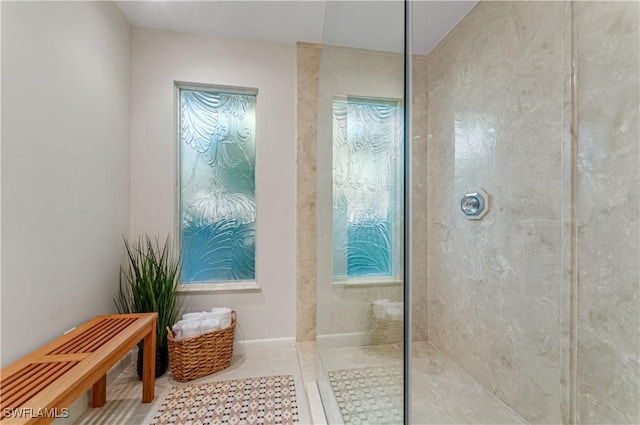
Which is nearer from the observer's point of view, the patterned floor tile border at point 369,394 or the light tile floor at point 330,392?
the patterned floor tile border at point 369,394

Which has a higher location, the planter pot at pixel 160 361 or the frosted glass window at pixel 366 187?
the frosted glass window at pixel 366 187

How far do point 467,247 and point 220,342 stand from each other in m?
1.64

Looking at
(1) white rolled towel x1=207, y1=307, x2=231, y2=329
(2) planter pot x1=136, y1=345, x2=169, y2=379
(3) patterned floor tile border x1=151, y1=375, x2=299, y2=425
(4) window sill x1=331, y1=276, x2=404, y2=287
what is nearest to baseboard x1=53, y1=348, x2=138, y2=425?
(2) planter pot x1=136, y1=345, x2=169, y2=379

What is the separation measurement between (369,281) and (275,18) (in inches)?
73.8

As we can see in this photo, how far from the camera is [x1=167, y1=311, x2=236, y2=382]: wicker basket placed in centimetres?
172

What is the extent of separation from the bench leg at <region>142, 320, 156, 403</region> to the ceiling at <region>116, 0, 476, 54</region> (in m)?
1.82

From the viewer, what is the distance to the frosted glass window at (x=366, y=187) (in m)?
0.75

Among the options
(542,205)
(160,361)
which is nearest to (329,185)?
(542,205)

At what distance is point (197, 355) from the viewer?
1.75 m

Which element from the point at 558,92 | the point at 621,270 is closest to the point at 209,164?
the point at 558,92

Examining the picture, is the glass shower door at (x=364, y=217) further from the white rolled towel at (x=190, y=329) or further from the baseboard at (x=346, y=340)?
the white rolled towel at (x=190, y=329)

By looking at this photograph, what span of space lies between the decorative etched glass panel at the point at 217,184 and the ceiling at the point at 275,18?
16.7 inches

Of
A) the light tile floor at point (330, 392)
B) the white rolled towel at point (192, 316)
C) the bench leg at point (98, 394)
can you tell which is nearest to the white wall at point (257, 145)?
the white rolled towel at point (192, 316)

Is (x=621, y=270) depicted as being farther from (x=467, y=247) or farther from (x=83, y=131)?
(x=83, y=131)
